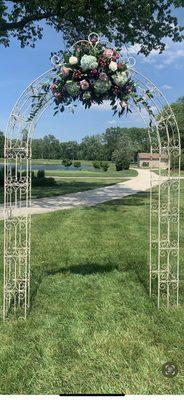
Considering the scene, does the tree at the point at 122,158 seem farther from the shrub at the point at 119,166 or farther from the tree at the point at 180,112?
the tree at the point at 180,112

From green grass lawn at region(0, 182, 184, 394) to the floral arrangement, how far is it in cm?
275

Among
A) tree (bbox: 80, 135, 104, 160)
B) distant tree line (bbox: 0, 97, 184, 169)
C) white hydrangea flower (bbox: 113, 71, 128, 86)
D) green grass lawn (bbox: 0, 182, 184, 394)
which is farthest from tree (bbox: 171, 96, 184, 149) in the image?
white hydrangea flower (bbox: 113, 71, 128, 86)

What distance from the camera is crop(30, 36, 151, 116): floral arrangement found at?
5.07m

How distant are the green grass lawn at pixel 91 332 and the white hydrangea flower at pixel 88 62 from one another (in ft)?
10.3

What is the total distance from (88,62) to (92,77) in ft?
0.82

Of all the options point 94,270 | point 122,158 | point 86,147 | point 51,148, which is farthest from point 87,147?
point 94,270

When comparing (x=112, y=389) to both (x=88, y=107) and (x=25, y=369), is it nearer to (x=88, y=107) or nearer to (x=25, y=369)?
(x=25, y=369)

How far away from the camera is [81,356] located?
4379 mm

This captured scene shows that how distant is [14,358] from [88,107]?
10.2 ft

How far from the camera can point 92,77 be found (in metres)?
5.17

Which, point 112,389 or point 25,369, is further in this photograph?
point 25,369

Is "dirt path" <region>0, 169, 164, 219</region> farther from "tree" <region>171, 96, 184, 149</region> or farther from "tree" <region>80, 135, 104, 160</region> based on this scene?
"tree" <region>171, 96, 184, 149</region>

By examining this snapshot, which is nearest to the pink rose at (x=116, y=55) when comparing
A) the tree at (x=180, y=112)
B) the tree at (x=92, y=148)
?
the tree at (x=92, y=148)

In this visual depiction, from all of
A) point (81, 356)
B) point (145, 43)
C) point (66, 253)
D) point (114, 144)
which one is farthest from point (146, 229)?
point (114, 144)
